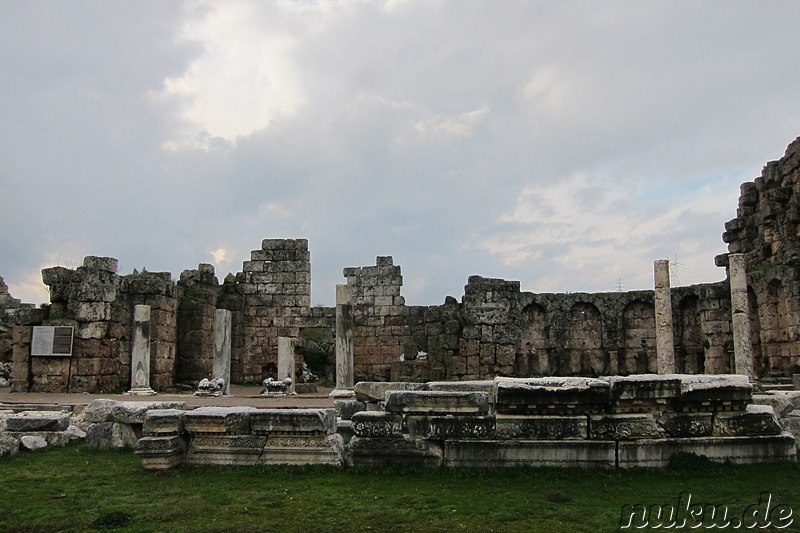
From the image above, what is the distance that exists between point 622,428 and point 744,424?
151 cm

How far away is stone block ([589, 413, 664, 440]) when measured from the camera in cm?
795

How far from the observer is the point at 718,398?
8.14 meters

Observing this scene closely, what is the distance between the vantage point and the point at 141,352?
1970 cm

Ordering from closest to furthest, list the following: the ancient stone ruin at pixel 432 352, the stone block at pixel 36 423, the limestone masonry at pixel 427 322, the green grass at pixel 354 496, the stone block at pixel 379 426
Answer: the green grass at pixel 354 496 → the ancient stone ruin at pixel 432 352 → the stone block at pixel 379 426 → the stone block at pixel 36 423 → the limestone masonry at pixel 427 322

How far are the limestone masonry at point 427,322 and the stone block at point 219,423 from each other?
1213cm

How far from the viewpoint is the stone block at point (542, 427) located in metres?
7.99

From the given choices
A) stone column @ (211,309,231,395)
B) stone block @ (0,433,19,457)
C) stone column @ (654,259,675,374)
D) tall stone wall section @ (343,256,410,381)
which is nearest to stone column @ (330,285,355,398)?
tall stone wall section @ (343,256,410,381)

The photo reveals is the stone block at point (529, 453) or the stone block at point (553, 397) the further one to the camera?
the stone block at point (553, 397)

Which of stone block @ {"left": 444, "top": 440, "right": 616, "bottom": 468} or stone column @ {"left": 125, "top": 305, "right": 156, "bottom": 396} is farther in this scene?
stone column @ {"left": 125, "top": 305, "right": 156, "bottom": 396}

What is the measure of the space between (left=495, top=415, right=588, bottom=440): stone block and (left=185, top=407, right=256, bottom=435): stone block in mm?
3131

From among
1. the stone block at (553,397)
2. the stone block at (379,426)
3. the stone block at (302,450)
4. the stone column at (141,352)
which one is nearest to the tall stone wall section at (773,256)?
the stone block at (553,397)

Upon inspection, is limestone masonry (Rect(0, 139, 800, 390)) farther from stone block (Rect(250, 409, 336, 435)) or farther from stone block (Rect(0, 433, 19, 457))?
stone block (Rect(250, 409, 336, 435))

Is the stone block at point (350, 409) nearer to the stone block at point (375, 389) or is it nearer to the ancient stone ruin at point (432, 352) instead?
the ancient stone ruin at point (432, 352)

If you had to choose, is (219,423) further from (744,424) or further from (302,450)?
(744,424)
